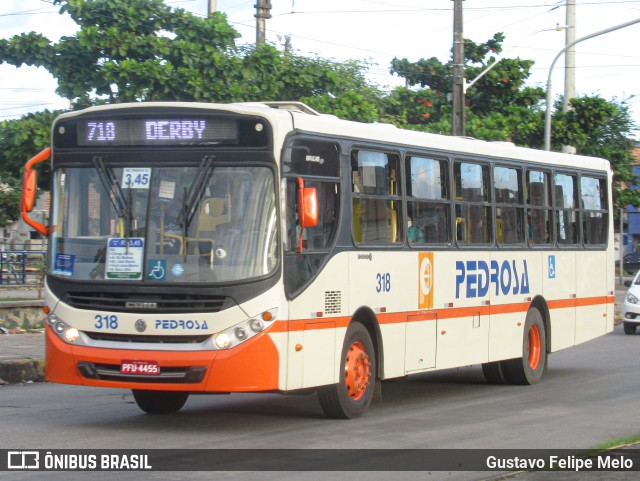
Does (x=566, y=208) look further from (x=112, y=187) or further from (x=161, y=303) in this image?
(x=161, y=303)

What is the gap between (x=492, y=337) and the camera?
15.0 meters

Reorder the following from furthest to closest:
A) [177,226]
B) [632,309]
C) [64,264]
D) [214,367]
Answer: [632,309]
[64,264]
[177,226]
[214,367]

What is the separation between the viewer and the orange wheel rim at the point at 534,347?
643 inches

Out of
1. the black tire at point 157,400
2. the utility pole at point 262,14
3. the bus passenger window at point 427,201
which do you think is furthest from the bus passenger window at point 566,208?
the utility pole at point 262,14

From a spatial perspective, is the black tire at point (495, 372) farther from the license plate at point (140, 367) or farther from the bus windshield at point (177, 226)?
the license plate at point (140, 367)

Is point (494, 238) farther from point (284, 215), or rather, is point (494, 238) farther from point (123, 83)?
point (123, 83)

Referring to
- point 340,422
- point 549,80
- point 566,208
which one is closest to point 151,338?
point 340,422

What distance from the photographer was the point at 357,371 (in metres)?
12.0

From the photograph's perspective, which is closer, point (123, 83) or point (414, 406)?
point (414, 406)

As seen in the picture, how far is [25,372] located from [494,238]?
624cm

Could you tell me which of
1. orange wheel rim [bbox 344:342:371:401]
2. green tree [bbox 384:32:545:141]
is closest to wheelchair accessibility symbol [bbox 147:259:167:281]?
orange wheel rim [bbox 344:342:371:401]

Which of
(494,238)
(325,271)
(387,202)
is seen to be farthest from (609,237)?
(325,271)

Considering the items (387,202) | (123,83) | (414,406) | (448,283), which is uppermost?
(123,83)

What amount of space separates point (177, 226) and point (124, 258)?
0.58 meters
